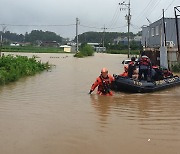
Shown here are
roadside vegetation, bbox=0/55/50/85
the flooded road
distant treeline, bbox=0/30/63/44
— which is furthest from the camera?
distant treeline, bbox=0/30/63/44

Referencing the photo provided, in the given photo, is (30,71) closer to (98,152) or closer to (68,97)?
(68,97)

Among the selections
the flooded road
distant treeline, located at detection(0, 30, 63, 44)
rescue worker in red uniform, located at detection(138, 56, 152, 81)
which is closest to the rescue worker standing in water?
rescue worker in red uniform, located at detection(138, 56, 152, 81)

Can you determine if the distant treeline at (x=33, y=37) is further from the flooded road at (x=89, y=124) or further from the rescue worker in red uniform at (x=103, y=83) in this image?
the flooded road at (x=89, y=124)

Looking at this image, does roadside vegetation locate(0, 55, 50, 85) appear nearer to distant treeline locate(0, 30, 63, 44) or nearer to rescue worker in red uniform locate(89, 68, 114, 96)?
rescue worker in red uniform locate(89, 68, 114, 96)

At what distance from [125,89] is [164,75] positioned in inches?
131

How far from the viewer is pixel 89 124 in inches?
313

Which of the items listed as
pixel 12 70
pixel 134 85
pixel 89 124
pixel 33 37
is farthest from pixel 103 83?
pixel 33 37

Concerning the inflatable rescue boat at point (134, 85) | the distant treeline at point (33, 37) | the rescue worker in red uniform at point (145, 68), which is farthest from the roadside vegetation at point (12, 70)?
the distant treeline at point (33, 37)

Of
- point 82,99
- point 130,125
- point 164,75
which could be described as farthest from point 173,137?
point 164,75

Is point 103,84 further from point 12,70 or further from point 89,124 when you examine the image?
point 12,70

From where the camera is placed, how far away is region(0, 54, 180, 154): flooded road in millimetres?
6152

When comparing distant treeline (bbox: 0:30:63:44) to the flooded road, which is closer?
the flooded road

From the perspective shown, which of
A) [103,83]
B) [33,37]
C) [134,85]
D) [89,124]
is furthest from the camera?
[33,37]

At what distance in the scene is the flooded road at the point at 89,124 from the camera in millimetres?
6152
